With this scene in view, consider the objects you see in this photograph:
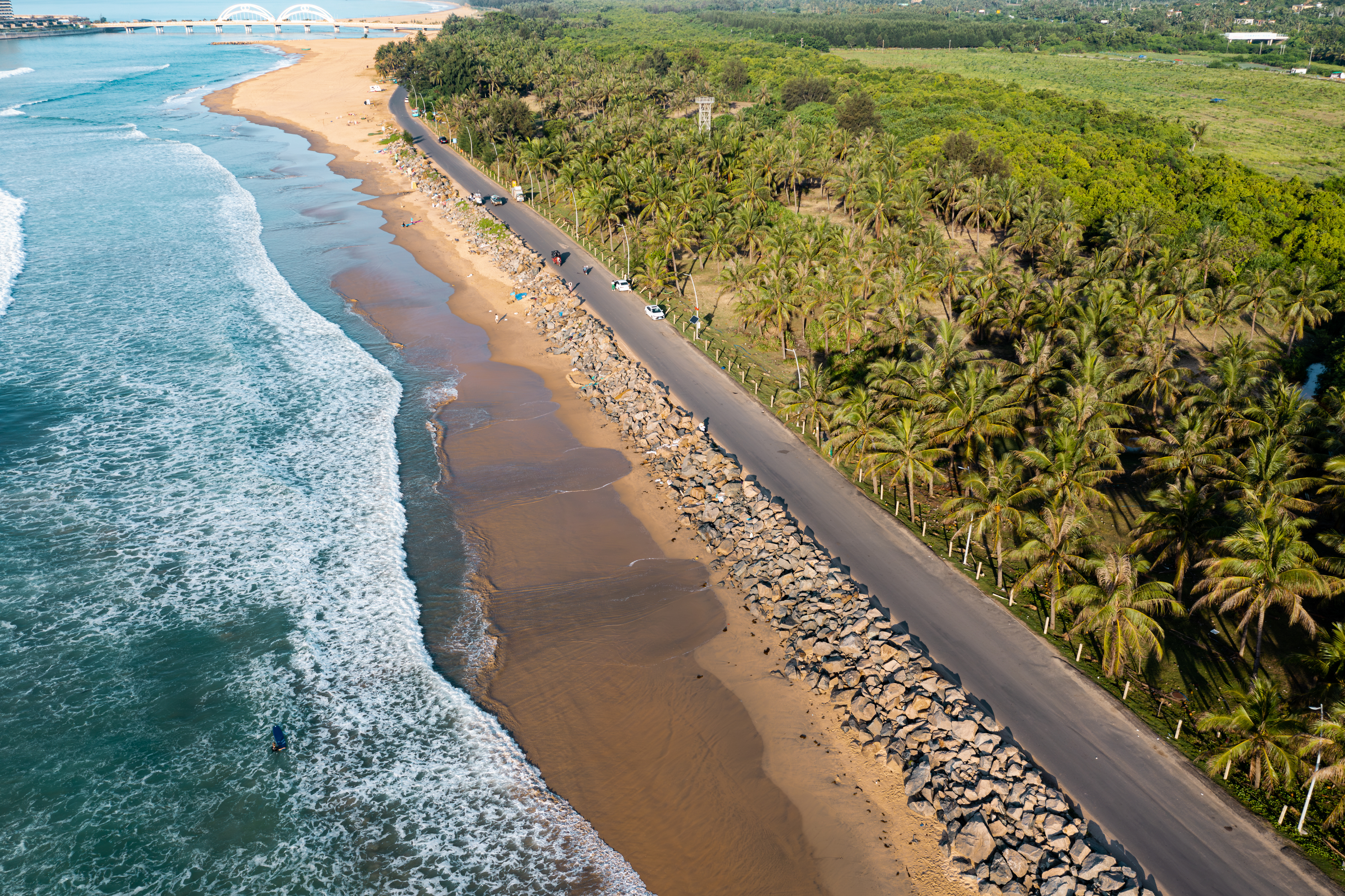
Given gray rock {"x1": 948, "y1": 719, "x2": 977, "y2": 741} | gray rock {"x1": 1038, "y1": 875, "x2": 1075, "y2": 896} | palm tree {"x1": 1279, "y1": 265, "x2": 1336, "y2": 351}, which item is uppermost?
palm tree {"x1": 1279, "y1": 265, "x2": 1336, "y2": 351}

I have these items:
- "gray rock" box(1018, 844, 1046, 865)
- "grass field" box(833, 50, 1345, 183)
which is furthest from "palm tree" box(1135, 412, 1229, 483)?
"grass field" box(833, 50, 1345, 183)

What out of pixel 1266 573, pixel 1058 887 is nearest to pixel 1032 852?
pixel 1058 887

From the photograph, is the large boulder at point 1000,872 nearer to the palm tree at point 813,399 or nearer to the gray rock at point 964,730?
the gray rock at point 964,730

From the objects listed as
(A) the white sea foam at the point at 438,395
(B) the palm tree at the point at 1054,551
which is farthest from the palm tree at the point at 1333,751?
(A) the white sea foam at the point at 438,395

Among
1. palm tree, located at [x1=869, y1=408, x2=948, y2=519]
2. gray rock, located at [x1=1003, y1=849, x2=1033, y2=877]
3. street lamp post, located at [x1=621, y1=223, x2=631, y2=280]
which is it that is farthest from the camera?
street lamp post, located at [x1=621, y1=223, x2=631, y2=280]

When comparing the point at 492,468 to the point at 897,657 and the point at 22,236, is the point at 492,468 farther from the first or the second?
the point at 22,236

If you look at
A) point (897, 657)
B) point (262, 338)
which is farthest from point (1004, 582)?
point (262, 338)

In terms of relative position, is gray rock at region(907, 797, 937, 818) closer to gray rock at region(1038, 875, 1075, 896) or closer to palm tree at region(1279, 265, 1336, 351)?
gray rock at region(1038, 875, 1075, 896)
